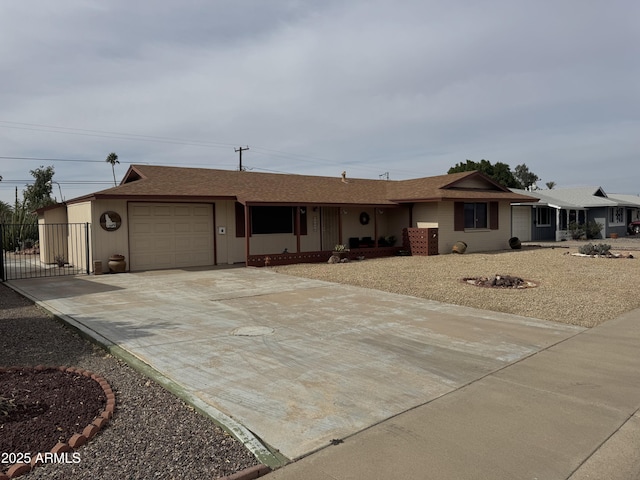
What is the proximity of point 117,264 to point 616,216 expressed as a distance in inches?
1422

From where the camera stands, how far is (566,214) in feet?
109

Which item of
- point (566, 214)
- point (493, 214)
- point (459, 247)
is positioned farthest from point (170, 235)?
point (566, 214)

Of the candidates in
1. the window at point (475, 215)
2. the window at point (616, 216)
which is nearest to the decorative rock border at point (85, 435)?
the window at point (475, 215)

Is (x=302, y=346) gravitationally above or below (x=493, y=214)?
below

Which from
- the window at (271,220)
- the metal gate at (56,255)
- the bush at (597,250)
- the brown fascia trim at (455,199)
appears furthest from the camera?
the brown fascia trim at (455,199)

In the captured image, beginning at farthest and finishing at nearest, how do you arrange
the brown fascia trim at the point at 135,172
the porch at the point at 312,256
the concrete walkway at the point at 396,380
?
the brown fascia trim at the point at 135,172
the porch at the point at 312,256
the concrete walkway at the point at 396,380

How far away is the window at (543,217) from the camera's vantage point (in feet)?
101

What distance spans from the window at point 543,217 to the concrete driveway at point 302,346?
24056 millimetres

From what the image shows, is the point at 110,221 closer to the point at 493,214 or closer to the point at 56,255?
the point at 56,255

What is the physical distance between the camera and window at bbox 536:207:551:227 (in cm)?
3092

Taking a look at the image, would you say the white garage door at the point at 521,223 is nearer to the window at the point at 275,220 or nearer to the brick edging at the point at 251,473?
the window at the point at 275,220

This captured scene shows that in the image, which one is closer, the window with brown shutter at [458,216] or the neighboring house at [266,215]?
the neighboring house at [266,215]

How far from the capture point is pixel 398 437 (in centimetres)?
367

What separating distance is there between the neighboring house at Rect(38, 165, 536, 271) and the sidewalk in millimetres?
12777
